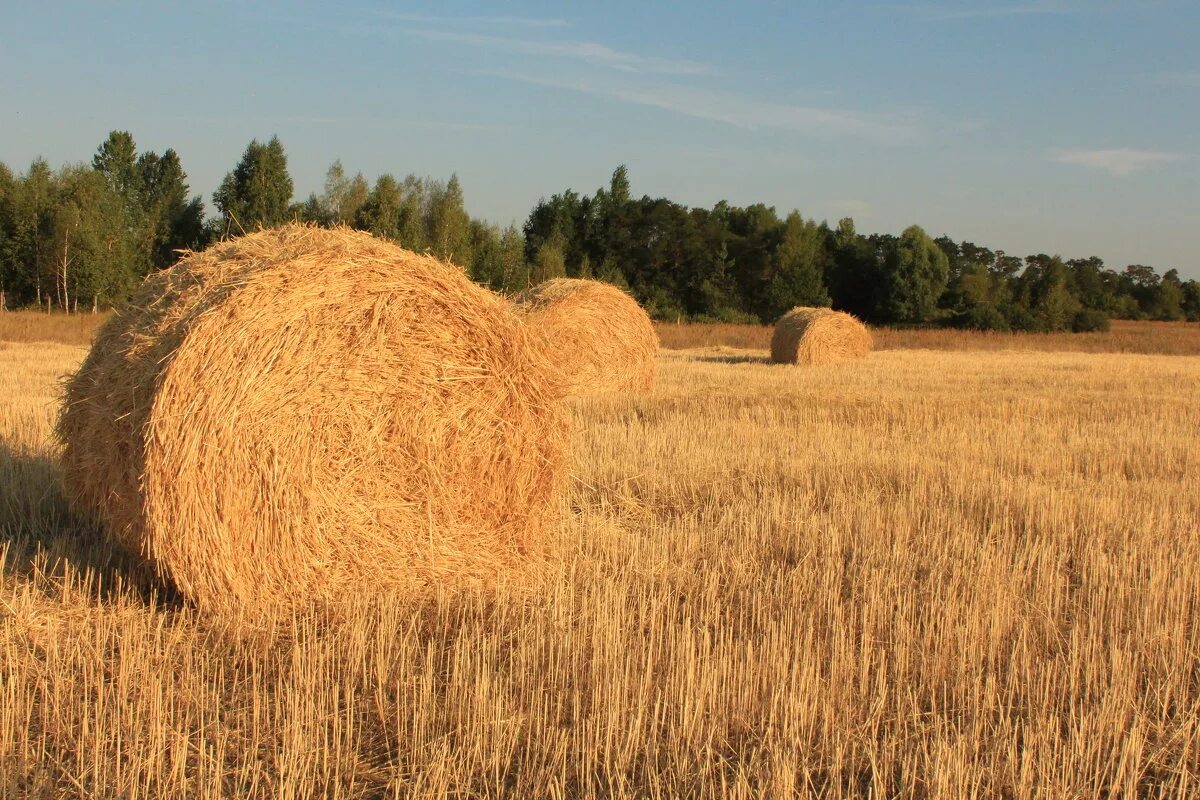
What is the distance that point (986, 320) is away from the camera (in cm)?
4116

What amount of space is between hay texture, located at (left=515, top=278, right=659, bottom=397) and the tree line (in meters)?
20.5

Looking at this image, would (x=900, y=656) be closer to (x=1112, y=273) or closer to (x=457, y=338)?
(x=457, y=338)

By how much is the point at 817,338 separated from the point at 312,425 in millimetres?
17313

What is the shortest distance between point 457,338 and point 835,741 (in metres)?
3.05

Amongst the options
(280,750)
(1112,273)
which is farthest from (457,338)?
(1112,273)

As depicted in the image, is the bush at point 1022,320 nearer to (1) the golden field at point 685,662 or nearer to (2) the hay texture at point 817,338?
(2) the hay texture at point 817,338

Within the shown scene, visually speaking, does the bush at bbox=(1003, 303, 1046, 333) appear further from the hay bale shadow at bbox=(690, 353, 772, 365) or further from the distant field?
the hay bale shadow at bbox=(690, 353, 772, 365)

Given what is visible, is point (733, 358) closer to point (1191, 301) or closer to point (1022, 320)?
point (1022, 320)

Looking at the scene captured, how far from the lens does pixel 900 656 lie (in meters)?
4.02

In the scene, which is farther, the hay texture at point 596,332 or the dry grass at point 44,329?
the dry grass at point 44,329

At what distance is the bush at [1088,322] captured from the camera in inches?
1658

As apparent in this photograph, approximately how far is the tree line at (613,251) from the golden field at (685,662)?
30.6 m

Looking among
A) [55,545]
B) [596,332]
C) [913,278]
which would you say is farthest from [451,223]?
[55,545]

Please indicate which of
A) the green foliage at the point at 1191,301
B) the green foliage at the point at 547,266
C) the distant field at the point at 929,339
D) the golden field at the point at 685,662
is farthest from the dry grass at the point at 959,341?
Result: the green foliage at the point at 1191,301
